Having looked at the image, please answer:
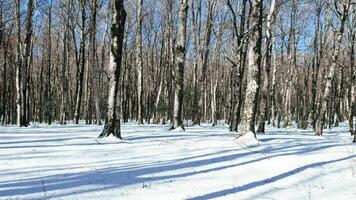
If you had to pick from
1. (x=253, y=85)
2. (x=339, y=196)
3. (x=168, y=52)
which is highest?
(x=168, y=52)

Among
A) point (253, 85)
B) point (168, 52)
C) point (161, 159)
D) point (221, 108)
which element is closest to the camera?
point (161, 159)

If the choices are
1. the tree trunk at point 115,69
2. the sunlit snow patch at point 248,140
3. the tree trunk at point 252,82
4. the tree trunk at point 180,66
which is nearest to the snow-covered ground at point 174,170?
the sunlit snow patch at point 248,140

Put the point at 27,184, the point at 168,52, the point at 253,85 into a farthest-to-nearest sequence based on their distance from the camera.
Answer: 1. the point at 168,52
2. the point at 253,85
3. the point at 27,184

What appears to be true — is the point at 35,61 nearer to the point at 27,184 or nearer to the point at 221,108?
the point at 221,108

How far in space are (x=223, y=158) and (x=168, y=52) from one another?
28.8 m

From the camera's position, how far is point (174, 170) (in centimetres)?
718

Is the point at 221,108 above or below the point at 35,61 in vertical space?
below

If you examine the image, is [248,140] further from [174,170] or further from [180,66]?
[180,66]

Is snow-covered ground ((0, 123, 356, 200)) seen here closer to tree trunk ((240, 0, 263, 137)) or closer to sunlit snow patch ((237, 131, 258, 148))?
sunlit snow patch ((237, 131, 258, 148))

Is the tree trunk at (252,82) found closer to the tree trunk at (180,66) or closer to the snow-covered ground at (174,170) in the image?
the snow-covered ground at (174,170)

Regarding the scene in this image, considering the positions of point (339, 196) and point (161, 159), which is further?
point (161, 159)

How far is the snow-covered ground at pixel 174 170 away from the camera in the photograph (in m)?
5.86

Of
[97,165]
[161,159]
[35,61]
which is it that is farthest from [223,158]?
[35,61]

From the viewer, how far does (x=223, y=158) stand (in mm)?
8195
